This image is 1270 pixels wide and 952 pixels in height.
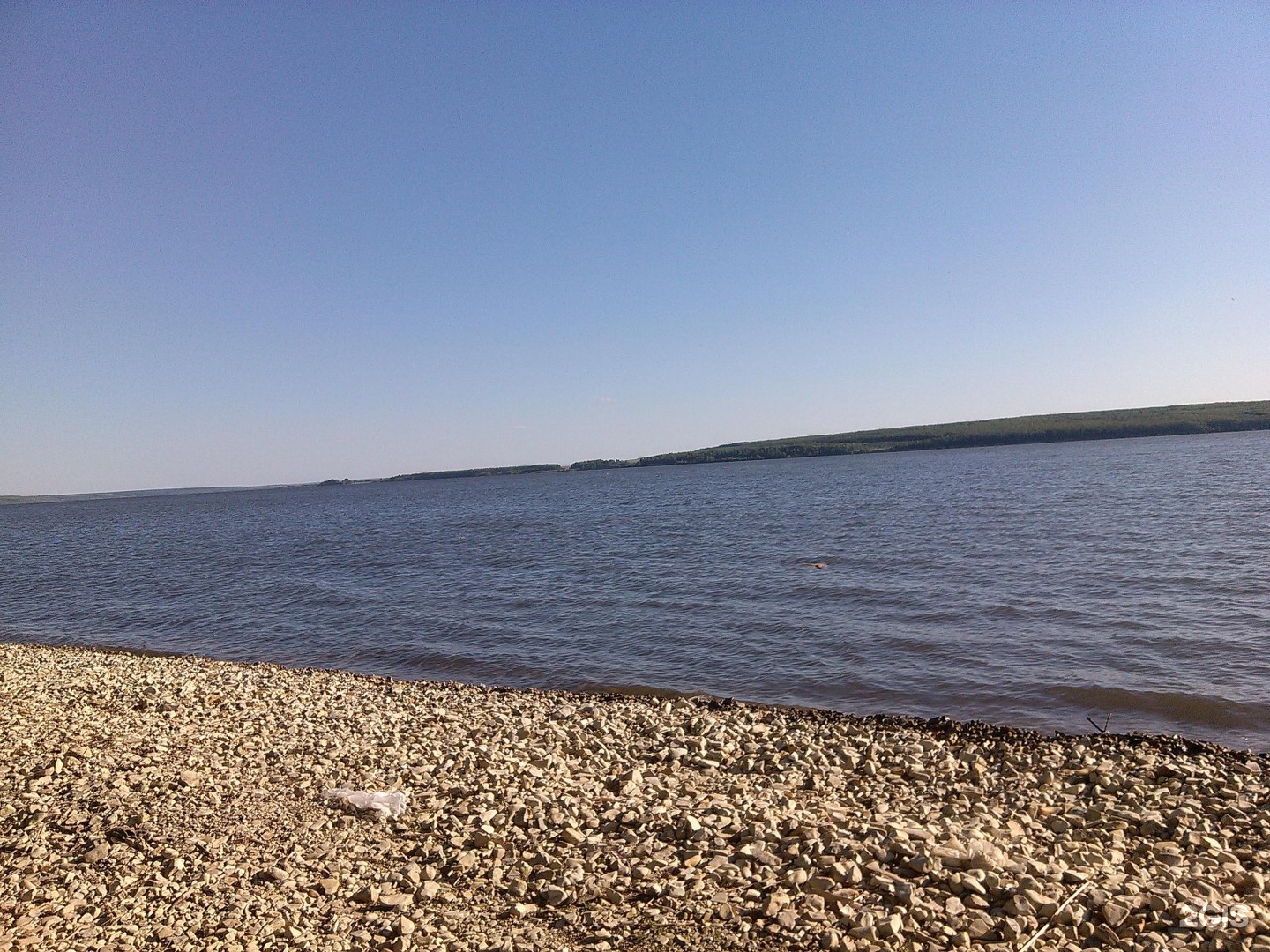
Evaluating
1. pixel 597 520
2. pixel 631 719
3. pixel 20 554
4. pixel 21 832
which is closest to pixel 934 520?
pixel 597 520

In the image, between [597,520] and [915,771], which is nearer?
[915,771]

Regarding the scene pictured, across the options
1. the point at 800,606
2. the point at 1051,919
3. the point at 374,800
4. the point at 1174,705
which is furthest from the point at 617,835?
the point at 800,606

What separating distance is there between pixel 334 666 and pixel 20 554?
53.7 metres

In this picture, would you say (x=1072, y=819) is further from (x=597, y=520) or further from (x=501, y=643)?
(x=597, y=520)

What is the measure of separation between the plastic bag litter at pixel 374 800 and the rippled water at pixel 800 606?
25.4ft

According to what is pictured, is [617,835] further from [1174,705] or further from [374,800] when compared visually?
[1174,705]

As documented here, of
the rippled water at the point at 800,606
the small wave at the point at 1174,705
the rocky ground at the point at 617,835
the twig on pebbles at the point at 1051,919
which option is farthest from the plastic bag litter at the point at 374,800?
the small wave at the point at 1174,705

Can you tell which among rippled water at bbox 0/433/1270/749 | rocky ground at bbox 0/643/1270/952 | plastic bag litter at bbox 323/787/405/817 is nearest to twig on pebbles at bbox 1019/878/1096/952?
rocky ground at bbox 0/643/1270/952

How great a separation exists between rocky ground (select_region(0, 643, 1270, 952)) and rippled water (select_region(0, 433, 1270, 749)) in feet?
11.5

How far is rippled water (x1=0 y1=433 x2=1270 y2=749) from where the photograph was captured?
1505 cm

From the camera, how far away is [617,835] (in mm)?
7980

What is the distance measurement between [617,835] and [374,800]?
10.0ft

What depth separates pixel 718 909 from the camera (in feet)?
21.1

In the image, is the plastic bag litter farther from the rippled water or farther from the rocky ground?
the rippled water
